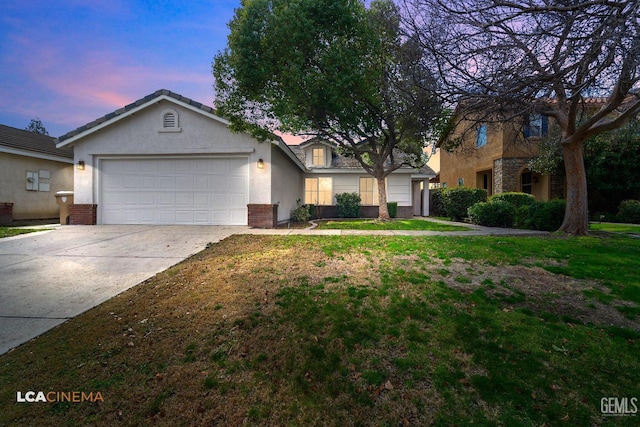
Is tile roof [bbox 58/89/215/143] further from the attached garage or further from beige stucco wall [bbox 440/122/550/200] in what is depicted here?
beige stucco wall [bbox 440/122/550/200]

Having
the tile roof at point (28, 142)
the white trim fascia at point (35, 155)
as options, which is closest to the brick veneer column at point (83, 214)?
the white trim fascia at point (35, 155)

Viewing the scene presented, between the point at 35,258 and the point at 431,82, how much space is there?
849 centimetres

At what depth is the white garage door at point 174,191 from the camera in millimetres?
10695

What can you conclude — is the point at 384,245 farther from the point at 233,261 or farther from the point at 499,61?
the point at 499,61

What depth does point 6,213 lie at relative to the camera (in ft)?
39.6

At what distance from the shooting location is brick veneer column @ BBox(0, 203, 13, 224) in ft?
39.1

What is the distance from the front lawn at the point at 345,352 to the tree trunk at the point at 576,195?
14.3ft

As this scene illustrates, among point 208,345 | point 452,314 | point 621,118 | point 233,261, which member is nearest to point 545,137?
point 621,118

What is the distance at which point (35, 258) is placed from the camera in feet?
19.2

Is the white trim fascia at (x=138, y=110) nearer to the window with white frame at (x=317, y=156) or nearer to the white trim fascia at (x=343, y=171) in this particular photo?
the white trim fascia at (x=343, y=171)

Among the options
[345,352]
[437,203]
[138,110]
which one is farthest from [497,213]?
[138,110]

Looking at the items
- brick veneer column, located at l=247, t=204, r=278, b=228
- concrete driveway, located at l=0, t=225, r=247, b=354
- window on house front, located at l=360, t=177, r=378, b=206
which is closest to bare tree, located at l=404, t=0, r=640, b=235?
concrete driveway, located at l=0, t=225, r=247, b=354

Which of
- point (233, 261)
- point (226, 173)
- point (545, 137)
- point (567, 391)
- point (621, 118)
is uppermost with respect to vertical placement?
point (545, 137)

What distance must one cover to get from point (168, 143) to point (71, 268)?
21.4ft
